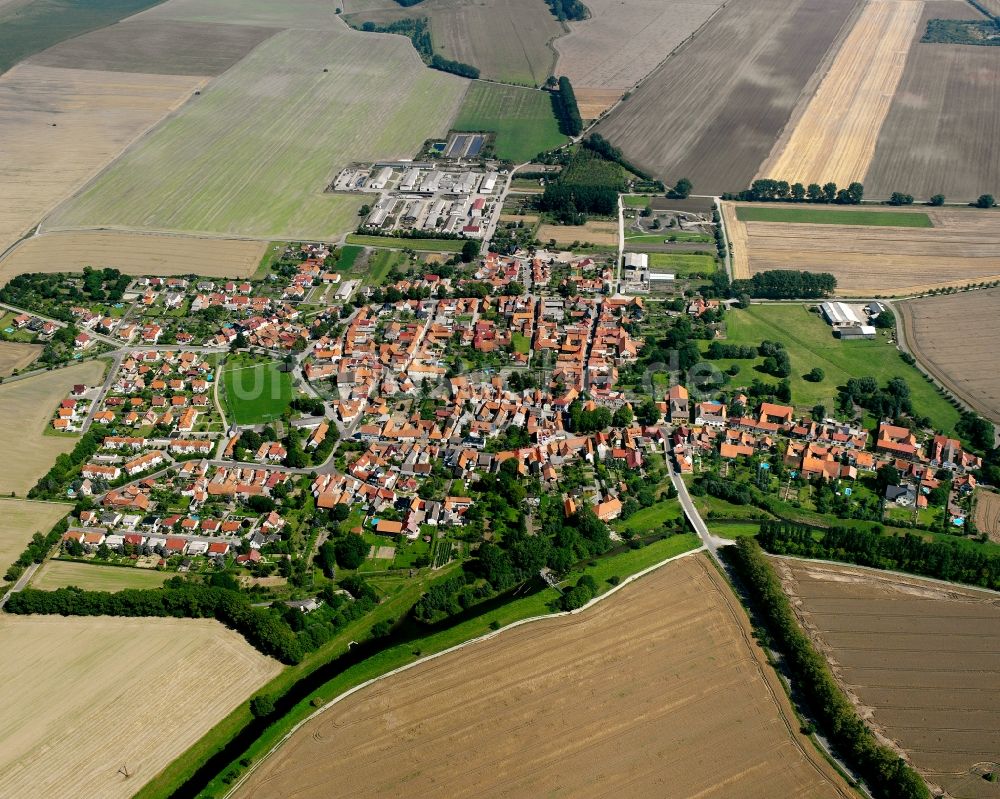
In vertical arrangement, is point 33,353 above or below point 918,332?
above

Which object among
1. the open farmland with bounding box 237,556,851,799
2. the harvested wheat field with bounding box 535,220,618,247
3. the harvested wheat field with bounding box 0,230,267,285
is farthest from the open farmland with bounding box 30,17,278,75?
the open farmland with bounding box 237,556,851,799

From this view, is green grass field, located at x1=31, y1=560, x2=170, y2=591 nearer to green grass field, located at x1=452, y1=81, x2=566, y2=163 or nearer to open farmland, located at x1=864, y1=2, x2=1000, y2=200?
green grass field, located at x1=452, y1=81, x2=566, y2=163

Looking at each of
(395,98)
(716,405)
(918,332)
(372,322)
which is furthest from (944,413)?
(395,98)

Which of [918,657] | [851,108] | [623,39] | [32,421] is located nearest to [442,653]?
[918,657]

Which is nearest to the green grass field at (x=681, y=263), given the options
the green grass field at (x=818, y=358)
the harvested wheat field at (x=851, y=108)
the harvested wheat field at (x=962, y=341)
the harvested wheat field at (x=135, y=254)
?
the green grass field at (x=818, y=358)

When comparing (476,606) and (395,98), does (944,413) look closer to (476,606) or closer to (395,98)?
(476,606)

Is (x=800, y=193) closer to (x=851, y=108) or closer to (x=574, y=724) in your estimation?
(x=851, y=108)
